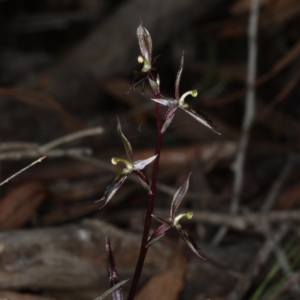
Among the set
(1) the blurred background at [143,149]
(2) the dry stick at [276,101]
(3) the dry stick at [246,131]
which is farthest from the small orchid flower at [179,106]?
(2) the dry stick at [276,101]

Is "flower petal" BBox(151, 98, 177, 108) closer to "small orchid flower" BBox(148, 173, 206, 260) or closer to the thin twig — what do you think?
"small orchid flower" BBox(148, 173, 206, 260)

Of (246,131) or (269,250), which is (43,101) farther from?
(269,250)

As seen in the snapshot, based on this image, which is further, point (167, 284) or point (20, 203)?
point (20, 203)

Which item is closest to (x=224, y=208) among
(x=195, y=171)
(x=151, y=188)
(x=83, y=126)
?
(x=195, y=171)

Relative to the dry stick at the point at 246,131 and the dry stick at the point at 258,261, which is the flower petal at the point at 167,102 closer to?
the dry stick at the point at 258,261

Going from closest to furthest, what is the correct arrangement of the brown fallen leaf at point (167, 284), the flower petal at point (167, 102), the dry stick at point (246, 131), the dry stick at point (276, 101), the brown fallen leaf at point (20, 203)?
the flower petal at point (167, 102) < the brown fallen leaf at point (167, 284) < the brown fallen leaf at point (20, 203) < the dry stick at point (246, 131) < the dry stick at point (276, 101)

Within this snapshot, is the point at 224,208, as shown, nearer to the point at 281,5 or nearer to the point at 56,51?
the point at 281,5

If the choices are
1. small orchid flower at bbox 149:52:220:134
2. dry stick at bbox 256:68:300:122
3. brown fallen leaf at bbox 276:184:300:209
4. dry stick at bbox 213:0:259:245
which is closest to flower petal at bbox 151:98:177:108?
small orchid flower at bbox 149:52:220:134

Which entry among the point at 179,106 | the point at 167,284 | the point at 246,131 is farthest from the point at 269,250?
the point at 179,106
